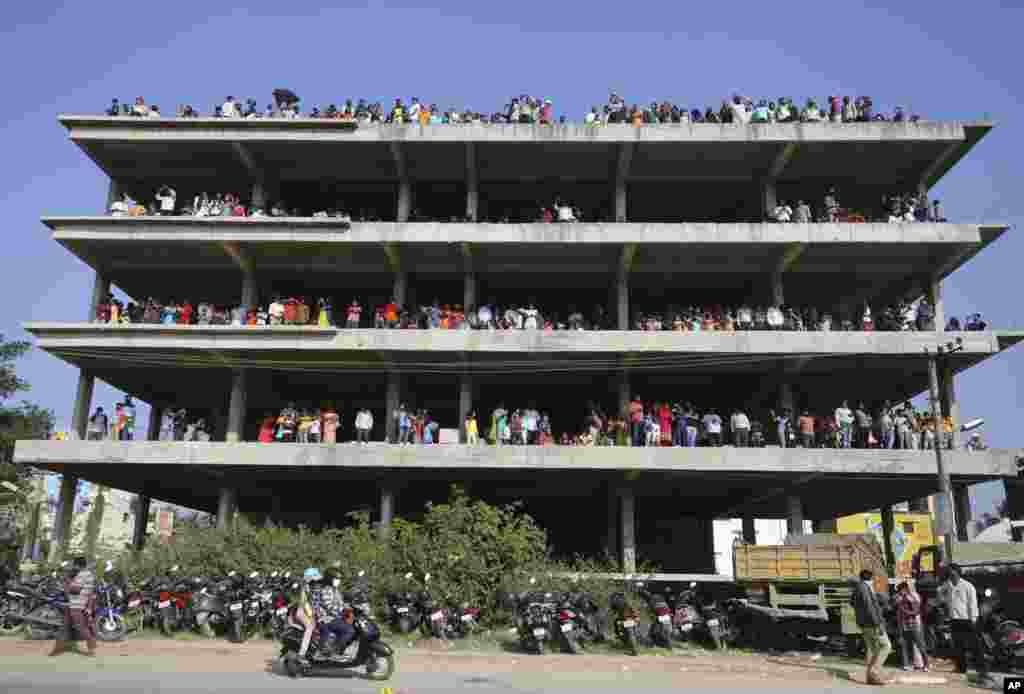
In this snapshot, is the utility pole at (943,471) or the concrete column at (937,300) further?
the concrete column at (937,300)

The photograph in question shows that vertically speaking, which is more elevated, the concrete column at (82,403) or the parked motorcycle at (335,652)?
the concrete column at (82,403)

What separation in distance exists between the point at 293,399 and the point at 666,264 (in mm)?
14093

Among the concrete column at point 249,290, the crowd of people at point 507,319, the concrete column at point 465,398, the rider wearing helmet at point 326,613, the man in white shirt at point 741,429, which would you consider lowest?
the rider wearing helmet at point 326,613

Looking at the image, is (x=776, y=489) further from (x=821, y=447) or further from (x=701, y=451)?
(x=701, y=451)

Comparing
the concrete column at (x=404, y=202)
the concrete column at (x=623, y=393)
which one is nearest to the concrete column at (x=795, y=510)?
the concrete column at (x=623, y=393)

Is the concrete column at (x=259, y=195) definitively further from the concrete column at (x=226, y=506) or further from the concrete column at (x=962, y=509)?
the concrete column at (x=962, y=509)

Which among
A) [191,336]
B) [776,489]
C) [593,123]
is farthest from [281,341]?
[776,489]

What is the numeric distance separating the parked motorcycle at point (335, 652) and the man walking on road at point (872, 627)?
6.54 metres

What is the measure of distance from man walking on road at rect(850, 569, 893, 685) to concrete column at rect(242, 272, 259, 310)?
1953 centimetres

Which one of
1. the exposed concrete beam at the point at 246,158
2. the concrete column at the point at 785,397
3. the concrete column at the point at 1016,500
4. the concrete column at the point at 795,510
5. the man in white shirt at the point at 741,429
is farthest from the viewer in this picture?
the exposed concrete beam at the point at 246,158

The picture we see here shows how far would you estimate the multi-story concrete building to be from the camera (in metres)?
23.0

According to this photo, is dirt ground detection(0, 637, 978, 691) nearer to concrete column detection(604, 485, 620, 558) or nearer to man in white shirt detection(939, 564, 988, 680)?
man in white shirt detection(939, 564, 988, 680)

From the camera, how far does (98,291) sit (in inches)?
1029

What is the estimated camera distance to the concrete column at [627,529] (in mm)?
22406
